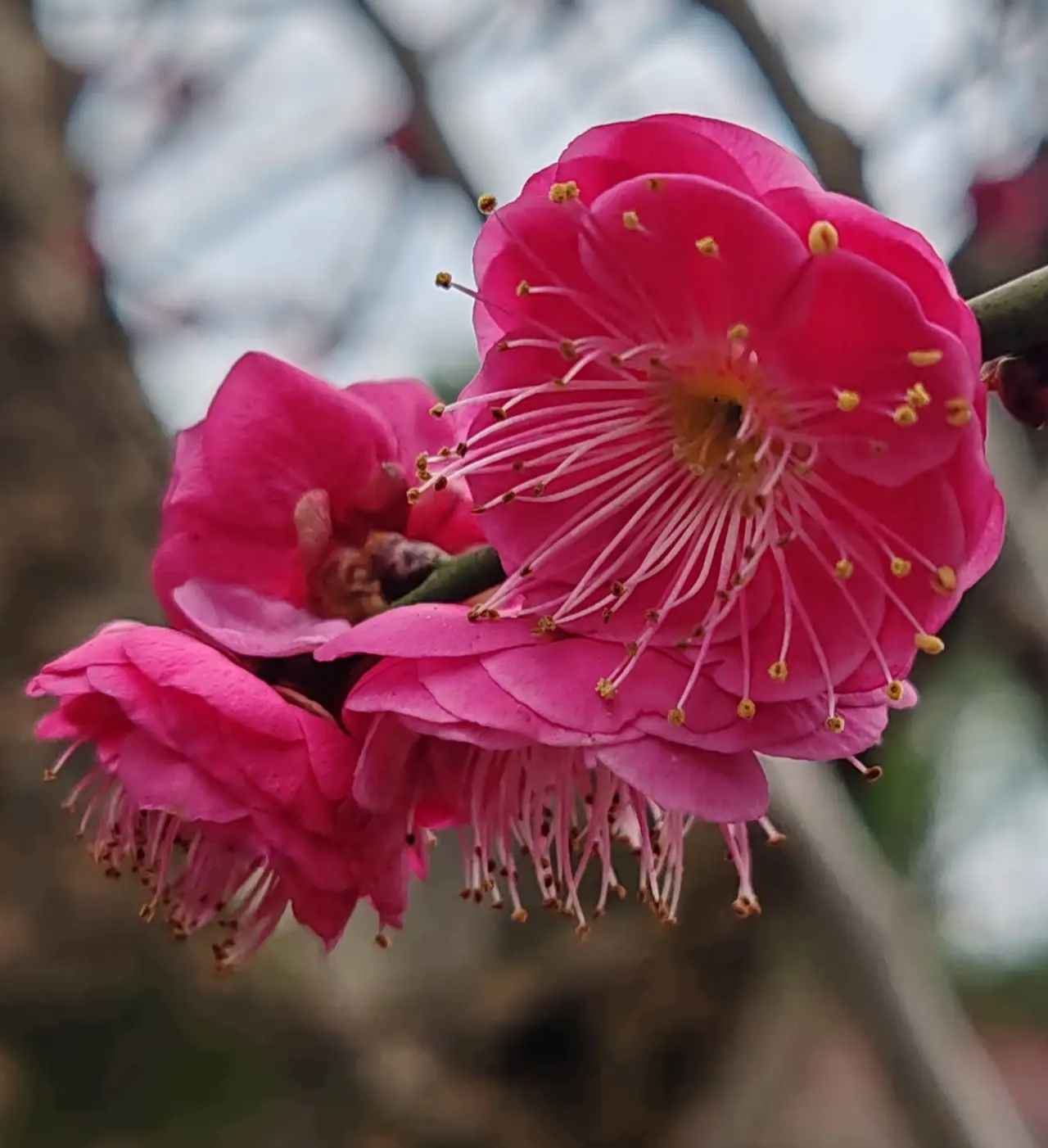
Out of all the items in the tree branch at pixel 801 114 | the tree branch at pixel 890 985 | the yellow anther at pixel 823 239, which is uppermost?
the yellow anther at pixel 823 239

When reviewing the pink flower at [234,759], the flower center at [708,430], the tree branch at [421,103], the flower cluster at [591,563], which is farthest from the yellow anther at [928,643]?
the tree branch at [421,103]

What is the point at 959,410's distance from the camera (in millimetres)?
367

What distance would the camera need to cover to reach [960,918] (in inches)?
99.0

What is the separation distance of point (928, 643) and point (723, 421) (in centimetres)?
14

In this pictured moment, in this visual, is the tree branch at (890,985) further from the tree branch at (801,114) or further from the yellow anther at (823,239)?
the yellow anther at (823,239)

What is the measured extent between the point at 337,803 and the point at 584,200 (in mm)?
257

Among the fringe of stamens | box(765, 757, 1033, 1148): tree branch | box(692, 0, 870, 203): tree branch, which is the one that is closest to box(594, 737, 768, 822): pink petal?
the fringe of stamens

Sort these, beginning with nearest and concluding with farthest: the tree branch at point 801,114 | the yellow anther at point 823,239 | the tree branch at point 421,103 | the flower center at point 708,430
→ the yellow anther at point 823,239, the flower center at point 708,430, the tree branch at point 801,114, the tree branch at point 421,103

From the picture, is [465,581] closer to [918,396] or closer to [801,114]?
[918,396]

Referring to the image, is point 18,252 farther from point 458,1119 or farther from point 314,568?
point 458,1119

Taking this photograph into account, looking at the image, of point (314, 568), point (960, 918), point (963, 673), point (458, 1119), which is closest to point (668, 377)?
point (314, 568)

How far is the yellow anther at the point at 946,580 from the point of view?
388 mm

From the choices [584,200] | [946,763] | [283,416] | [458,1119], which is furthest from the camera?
[946,763]

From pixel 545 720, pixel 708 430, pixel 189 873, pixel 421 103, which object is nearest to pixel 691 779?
pixel 545 720
